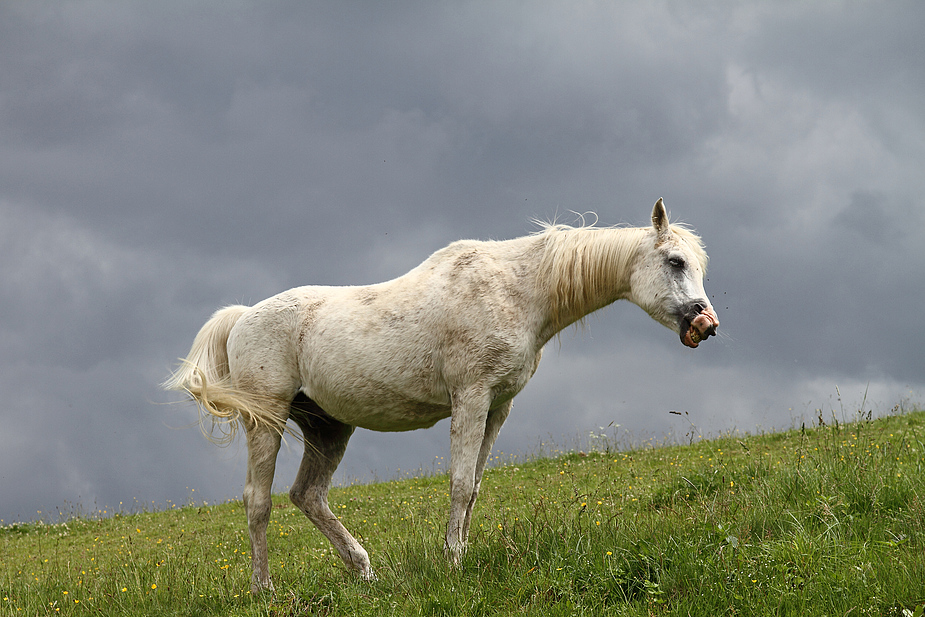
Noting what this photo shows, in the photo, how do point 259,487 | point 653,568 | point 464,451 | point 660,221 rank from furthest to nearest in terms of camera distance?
1. point 259,487
2. point 660,221
3. point 464,451
4. point 653,568

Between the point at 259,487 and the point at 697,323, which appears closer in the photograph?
the point at 697,323

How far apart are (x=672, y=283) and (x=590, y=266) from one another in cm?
75

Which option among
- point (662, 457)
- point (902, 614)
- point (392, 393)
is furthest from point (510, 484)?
point (902, 614)

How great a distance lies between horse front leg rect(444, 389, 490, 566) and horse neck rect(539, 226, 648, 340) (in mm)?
1078

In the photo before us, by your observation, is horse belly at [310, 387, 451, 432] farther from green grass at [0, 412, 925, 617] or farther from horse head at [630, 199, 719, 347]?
horse head at [630, 199, 719, 347]

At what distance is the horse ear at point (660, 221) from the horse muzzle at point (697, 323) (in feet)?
2.37

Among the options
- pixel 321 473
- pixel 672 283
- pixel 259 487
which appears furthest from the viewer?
pixel 321 473

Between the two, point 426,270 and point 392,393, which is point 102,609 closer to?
point 392,393

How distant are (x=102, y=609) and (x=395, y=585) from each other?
132 inches

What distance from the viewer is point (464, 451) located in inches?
235

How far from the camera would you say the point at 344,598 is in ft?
17.5

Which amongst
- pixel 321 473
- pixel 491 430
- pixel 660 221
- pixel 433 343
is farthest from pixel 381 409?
pixel 660 221

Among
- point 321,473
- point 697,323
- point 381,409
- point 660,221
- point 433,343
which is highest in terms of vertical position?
point 660,221

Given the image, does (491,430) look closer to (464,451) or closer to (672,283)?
(464,451)
